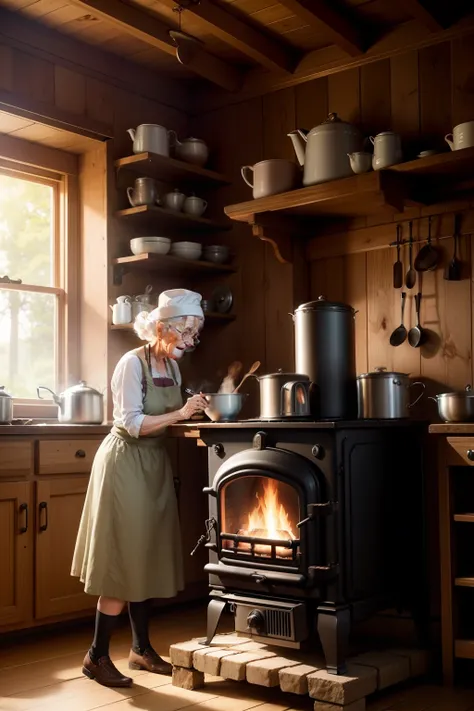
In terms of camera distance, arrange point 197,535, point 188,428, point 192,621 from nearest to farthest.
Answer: point 188,428, point 192,621, point 197,535

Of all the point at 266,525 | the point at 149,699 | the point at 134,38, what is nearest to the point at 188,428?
the point at 266,525

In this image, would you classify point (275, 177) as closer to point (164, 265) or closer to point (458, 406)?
point (164, 265)

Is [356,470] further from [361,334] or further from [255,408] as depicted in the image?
[255,408]

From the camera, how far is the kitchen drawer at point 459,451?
112 inches

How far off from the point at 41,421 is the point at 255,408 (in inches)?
37.7

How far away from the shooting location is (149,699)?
108 inches

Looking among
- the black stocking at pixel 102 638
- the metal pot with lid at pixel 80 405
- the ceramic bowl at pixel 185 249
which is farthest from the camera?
the ceramic bowl at pixel 185 249

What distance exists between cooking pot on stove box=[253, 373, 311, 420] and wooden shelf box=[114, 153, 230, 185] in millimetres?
1328

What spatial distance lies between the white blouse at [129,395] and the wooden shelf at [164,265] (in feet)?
2.92

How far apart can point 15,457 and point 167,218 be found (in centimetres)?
135

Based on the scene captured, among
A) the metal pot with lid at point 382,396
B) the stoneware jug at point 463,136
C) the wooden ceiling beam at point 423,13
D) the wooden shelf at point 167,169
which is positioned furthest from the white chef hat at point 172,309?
the wooden ceiling beam at point 423,13

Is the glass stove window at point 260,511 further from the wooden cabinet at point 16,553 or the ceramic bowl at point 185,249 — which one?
the ceramic bowl at point 185,249

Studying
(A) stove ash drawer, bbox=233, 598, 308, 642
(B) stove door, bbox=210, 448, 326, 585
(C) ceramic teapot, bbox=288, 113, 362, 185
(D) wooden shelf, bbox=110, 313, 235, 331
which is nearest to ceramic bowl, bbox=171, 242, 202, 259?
(D) wooden shelf, bbox=110, 313, 235, 331

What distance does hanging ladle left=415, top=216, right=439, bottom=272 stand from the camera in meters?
3.43
